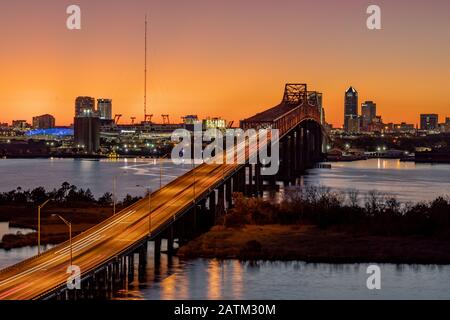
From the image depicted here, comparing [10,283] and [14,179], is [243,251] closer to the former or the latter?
[10,283]

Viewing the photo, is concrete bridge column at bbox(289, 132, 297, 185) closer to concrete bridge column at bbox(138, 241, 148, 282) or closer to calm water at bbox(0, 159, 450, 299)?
calm water at bbox(0, 159, 450, 299)

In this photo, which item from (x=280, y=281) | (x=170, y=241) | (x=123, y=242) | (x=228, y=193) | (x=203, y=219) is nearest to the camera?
(x=280, y=281)

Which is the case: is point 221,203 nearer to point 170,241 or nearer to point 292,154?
point 170,241

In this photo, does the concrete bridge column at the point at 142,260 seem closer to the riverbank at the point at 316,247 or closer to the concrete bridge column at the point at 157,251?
the concrete bridge column at the point at 157,251

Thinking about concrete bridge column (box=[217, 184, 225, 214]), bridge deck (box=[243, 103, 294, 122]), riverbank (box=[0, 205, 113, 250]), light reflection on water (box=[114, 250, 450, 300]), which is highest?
bridge deck (box=[243, 103, 294, 122])

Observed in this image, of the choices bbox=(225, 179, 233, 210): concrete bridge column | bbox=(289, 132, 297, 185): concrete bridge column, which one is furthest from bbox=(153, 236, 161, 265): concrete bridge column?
bbox=(289, 132, 297, 185): concrete bridge column

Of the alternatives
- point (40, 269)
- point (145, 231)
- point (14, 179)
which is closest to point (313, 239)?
point (145, 231)

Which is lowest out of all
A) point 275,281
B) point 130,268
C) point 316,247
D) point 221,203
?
point 275,281

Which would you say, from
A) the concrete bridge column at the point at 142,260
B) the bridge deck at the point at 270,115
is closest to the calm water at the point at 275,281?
the concrete bridge column at the point at 142,260

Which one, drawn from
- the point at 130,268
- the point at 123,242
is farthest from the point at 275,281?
the point at 123,242
